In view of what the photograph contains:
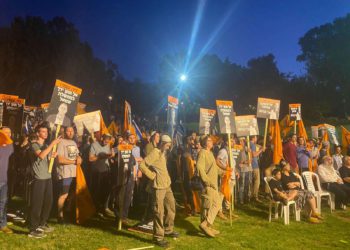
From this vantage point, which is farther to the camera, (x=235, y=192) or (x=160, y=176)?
(x=235, y=192)

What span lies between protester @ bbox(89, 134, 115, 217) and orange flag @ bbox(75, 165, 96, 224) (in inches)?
26.4

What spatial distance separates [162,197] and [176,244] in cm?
106

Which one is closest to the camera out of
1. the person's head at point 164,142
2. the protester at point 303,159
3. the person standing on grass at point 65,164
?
the person's head at point 164,142

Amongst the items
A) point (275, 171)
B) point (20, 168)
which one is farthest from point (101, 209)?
point (275, 171)

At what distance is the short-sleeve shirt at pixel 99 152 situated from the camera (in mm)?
9216

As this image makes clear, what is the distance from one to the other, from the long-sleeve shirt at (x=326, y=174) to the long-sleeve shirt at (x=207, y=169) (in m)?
5.86

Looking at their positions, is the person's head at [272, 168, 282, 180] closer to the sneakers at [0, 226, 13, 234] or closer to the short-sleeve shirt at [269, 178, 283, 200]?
the short-sleeve shirt at [269, 178, 283, 200]

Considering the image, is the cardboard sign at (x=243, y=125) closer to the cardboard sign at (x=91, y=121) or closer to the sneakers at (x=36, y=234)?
the cardboard sign at (x=91, y=121)

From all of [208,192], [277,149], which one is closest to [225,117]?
[208,192]

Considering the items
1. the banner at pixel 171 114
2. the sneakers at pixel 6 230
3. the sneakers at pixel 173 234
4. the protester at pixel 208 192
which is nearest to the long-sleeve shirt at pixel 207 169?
the protester at pixel 208 192

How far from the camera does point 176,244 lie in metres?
7.48

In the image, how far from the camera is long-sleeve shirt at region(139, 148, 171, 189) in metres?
7.40

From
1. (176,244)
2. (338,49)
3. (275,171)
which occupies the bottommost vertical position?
(176,244)

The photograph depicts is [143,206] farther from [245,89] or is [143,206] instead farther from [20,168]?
[245,89]
